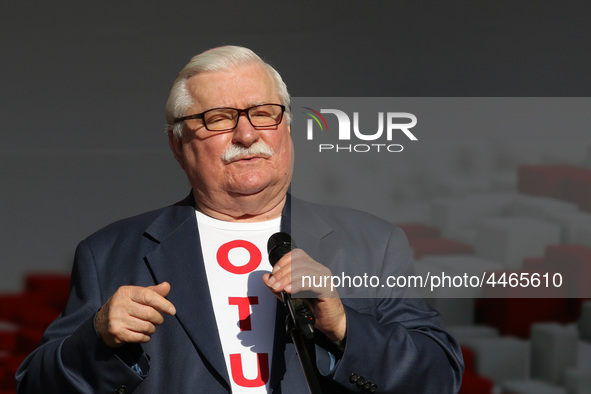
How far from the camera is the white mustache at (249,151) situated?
208cm

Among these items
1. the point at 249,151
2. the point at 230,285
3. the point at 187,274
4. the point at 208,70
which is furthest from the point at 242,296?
the point at 208,70

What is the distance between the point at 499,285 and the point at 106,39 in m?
2.59

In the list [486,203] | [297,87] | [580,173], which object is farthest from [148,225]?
[297,87]

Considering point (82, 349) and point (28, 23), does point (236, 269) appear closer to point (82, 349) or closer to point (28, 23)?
point (82, 349)

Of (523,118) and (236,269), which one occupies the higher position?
(523,118)

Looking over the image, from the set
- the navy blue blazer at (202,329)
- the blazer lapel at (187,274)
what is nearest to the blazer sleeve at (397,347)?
the navy blue blazer at (202,329)

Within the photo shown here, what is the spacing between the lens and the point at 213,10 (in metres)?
3.72

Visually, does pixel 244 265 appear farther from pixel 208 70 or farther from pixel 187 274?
pixel 208 70

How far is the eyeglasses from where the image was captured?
2102 mm

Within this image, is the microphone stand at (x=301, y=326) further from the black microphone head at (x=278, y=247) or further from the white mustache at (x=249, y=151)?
the white mustache at (x=249, y=151)

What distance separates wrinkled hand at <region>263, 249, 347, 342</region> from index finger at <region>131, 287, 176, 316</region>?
23cm

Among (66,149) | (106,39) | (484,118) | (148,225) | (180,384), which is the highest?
(106,39)

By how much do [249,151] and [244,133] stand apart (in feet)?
0.17

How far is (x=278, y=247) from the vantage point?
1.72 metres
